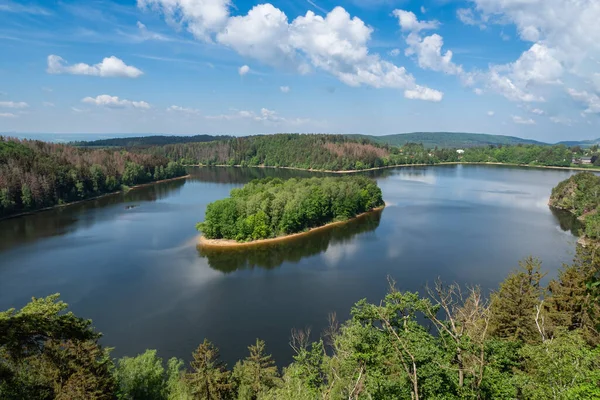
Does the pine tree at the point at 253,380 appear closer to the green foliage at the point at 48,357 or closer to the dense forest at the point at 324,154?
the green foliage at the point at 48,357

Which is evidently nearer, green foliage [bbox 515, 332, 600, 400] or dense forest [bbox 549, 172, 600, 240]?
green foliage [bbox 515, 332, 600, 400]

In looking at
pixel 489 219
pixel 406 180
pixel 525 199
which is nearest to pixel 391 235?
pixel 489 219

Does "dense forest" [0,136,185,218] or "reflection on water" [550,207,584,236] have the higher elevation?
"dense forest" [0,136,185,218]

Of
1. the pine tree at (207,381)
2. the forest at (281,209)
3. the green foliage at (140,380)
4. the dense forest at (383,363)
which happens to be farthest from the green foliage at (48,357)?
the forest at (281,209)

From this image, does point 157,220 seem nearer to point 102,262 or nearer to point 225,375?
point 102,262

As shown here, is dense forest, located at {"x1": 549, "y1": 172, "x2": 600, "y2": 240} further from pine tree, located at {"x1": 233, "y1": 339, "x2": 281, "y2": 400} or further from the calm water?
pine tree, located at {"x1": 233, "y1": 339, "x2": 281, "y2": 400}

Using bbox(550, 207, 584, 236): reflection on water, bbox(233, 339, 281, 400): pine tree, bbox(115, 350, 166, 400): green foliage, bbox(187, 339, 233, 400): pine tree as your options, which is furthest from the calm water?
bbox(187, 339, 233, 400): pine tree
